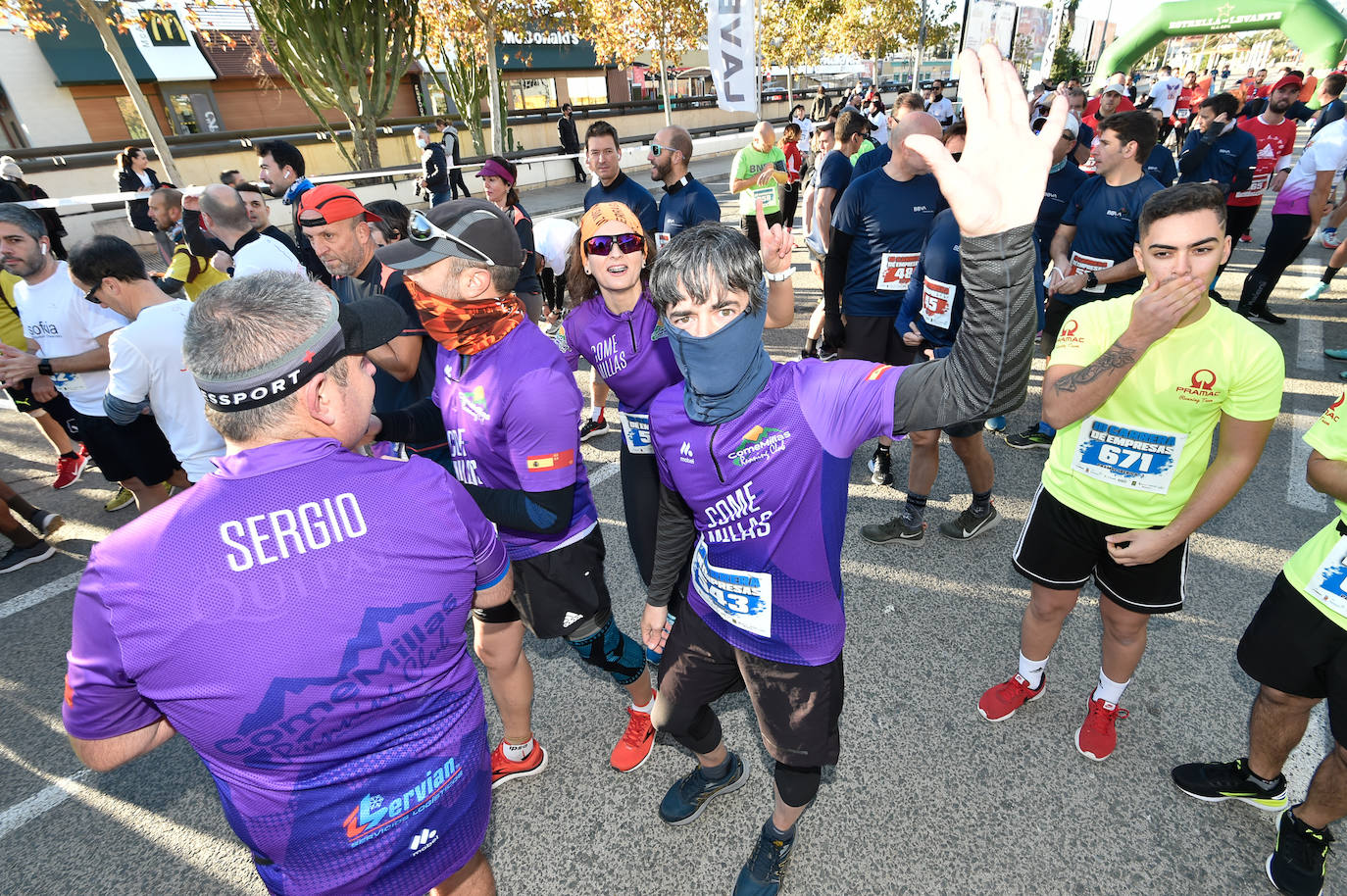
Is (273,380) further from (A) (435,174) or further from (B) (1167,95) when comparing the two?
(B) (1167,95)

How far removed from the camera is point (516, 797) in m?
2.86

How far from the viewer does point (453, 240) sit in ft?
7.27

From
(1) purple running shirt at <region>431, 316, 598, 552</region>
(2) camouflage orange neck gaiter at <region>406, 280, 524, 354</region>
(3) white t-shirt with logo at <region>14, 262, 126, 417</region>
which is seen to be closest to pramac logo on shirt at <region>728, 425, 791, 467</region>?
(1) purple running shirt at <region>431, 316, 598, 552</region>

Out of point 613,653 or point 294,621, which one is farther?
point 613,653

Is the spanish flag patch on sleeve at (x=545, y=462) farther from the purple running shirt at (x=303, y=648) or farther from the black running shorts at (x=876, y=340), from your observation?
the black running shorts at (x=876, y=340)

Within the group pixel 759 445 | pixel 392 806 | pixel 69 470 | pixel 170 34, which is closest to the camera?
pixel 392 806

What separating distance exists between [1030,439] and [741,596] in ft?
14.1

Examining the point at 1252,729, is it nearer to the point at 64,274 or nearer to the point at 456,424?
the point at 456,424

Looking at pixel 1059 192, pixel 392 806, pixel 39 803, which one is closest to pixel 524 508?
pixel 392 806

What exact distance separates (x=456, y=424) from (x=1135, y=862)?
2951 millimetres

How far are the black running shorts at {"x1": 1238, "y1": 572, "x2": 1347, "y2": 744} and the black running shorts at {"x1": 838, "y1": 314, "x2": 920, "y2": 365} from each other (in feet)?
8.64

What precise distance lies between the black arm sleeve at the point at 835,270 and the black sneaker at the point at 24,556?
19.9 feet

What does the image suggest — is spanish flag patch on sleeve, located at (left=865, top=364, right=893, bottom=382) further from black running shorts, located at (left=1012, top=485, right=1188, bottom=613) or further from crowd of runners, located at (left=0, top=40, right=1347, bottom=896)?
black running shorts, located at (left=1012, top=485, right=1188, bottom=613)

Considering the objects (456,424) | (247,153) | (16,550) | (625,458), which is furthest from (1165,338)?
(247,153)
